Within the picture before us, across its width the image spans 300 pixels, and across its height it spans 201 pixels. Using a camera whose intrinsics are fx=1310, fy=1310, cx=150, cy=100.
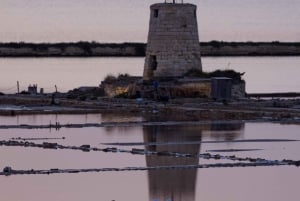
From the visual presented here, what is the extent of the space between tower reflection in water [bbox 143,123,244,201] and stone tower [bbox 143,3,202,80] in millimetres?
5217

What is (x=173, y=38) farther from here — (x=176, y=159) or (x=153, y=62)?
(x=176, y=159)

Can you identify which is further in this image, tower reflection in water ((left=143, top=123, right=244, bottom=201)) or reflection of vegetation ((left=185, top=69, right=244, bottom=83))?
reflection of vegetation ((left=185, top=69, right=244, bottom=83))

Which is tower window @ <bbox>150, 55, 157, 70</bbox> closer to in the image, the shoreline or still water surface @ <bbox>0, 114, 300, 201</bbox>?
the shoreline

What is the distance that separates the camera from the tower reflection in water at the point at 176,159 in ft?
50.3

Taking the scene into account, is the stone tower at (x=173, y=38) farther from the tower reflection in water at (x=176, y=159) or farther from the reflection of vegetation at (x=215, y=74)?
the tower reflection in water at (x=176, y=159)

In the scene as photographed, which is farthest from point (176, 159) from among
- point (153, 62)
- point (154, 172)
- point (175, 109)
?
point (153, 62)

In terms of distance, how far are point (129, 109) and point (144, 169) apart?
893 cm

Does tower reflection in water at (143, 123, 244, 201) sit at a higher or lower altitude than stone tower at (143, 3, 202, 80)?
lower

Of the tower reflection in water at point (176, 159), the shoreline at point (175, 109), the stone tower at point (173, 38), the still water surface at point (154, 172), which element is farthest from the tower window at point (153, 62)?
the still water surface at point (154, 172)

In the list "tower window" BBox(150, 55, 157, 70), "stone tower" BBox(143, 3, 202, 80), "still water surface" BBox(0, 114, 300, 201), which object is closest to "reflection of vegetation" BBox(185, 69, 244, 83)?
"stone tower" BBox(143, 3, 202, 80)

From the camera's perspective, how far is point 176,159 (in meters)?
18.0

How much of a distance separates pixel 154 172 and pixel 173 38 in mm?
11498

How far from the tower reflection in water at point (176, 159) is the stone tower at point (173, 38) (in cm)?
522

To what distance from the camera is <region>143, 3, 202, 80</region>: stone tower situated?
28.1 m
